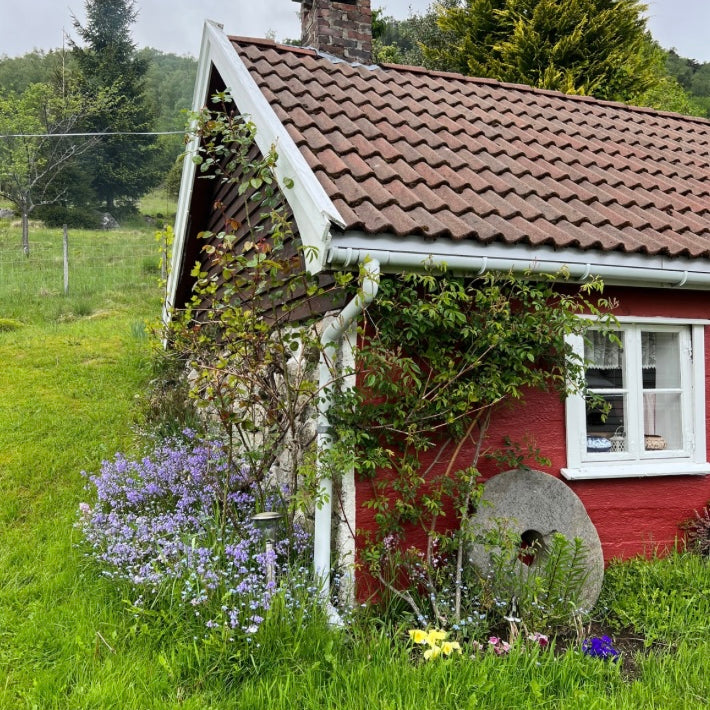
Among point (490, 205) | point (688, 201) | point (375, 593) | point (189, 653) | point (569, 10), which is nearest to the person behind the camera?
point (189, 653)

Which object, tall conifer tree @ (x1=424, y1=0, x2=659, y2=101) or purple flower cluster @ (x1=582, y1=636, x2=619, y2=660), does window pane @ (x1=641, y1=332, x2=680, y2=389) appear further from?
tall conifer tree @ (x1=424, y1=0, x2=659, y2=101)

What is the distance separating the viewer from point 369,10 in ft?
21.9

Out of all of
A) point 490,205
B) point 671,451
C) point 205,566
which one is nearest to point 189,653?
point 205,566

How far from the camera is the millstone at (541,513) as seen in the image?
4.04 m

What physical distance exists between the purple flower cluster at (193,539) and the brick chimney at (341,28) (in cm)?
442

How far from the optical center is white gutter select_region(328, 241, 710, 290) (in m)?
3.63

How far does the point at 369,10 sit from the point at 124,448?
5625 millimetres

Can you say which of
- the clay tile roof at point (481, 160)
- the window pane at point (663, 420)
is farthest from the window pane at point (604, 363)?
the clay tile roof at point (481, 160)

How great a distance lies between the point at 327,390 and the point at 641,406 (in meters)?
2.71

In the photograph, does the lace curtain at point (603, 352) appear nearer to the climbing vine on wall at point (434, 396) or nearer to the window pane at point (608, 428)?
the window pane at point (608, 428)

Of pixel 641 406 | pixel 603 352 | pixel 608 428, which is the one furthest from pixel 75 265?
pixel 641 406

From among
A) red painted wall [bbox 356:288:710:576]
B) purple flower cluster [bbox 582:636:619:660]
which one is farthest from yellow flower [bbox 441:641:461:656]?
red painted wall [bbox 356:288:710:576]

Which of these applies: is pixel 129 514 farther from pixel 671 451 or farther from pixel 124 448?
pixel 671 451

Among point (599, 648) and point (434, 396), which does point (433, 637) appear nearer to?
point (599, 648)
